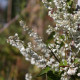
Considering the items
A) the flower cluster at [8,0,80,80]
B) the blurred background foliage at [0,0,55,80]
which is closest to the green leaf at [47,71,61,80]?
the flower cluster at [8,0,80,80]

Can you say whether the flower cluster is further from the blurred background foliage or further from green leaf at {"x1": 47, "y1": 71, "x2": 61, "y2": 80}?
the blurred background foliage

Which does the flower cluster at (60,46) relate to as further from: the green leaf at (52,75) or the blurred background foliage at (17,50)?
the blurred background foliage at (17,50)

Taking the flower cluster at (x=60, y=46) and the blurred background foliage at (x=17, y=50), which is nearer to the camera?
the flower cluster at (x=60, y=46)

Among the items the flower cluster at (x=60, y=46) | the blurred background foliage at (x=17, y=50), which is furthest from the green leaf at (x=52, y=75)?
the blurred background foliage at (x=17, y=50)

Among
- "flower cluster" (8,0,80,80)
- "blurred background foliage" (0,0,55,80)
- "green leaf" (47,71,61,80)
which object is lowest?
"green leaf" (47,71,61,80)

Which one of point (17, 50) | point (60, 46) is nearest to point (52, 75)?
point (60, 46)

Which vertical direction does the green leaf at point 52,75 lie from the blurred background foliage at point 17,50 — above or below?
below

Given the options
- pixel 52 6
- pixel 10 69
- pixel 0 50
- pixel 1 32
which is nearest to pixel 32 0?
pixel 1 32

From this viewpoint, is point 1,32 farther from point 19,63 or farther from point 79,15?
point 79,15
